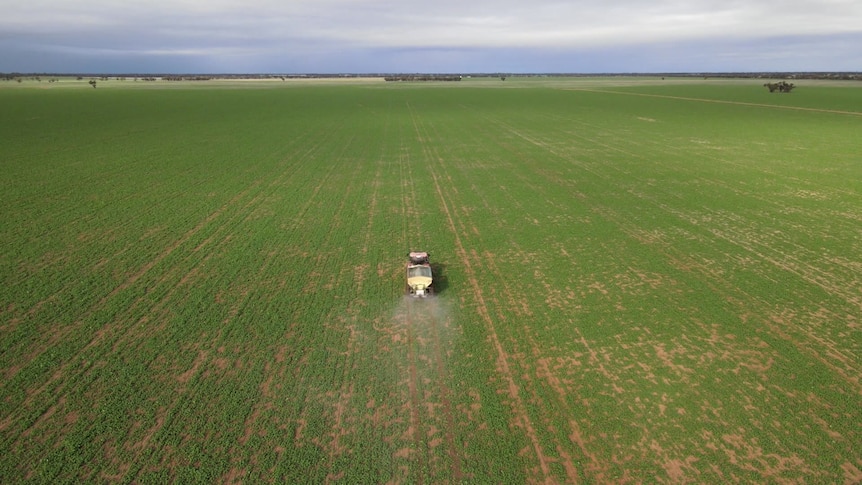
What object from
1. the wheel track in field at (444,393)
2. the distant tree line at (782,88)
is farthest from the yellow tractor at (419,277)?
the distant tree line at (782,88)

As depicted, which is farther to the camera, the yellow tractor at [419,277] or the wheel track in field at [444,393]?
the yellow tractor at [419,277]

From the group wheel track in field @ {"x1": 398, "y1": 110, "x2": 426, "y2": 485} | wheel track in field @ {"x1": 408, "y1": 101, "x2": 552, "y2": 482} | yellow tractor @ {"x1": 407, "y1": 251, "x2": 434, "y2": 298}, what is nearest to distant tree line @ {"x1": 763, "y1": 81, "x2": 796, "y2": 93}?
wheel track in field @ {"x1": 398, "y1": 110, "x2": 426, "y2": 485}

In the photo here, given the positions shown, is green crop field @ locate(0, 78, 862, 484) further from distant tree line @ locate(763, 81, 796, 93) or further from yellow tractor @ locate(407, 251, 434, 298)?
distant tree line @ locate(763, 81, 796, 93)

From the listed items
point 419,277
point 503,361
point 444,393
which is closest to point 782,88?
point 419,277

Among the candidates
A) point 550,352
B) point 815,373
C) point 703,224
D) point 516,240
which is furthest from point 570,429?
point 703,224

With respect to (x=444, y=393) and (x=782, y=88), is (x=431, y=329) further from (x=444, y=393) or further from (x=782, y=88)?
(x=782, y=88)

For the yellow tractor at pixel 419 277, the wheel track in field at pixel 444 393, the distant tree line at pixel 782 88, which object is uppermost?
the distant tree line at pixel 782 88

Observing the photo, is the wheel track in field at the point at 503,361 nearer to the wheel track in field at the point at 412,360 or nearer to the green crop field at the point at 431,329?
the green crop field at the point at 431,329
